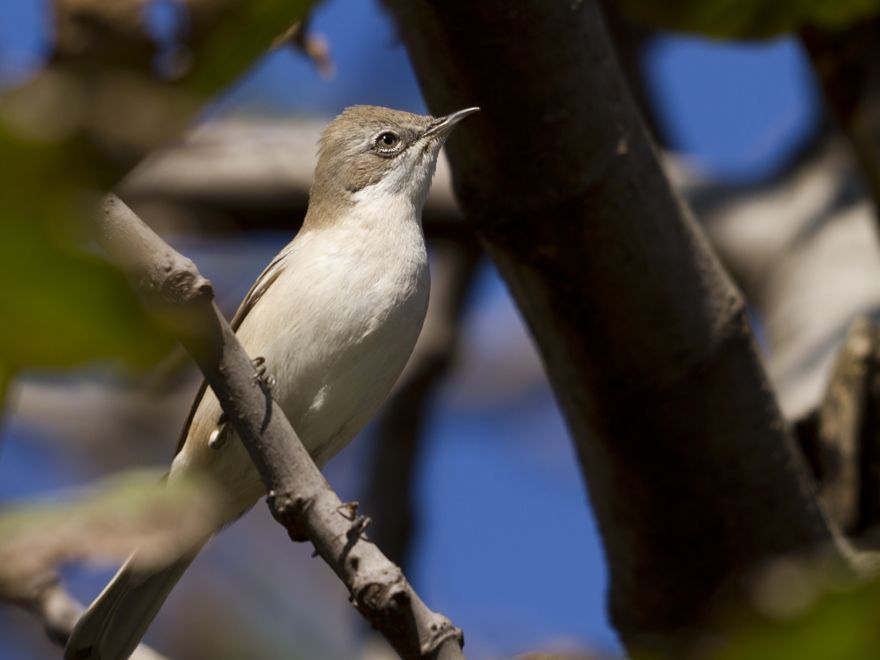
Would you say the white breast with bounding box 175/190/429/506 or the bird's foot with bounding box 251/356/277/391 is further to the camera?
the white breast with bounding box 175/190/429/506

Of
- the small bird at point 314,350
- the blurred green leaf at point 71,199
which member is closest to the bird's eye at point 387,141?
the small bird at point 314,350

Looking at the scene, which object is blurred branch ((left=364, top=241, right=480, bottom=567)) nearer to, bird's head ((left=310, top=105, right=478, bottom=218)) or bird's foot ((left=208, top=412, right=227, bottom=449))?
bird's head ((left=310, top=105, right=478, bottom=218))

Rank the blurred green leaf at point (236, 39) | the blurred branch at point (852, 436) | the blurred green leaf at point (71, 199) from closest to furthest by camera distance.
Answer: the blurred green leaf at point (71, 199), the blurred green leaf at point (236, 39), the blurred branch at point (852, 436)

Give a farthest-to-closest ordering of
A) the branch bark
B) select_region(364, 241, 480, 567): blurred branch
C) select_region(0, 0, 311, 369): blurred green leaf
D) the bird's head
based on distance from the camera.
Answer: select_region(364, 241, 480, 567): blurred branch < the bird's head < the branch bark < select_region(0, 0, 311, 369): blurred green leaf

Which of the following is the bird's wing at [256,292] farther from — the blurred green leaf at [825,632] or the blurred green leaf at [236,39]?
the blurred green leaf at [825,632]

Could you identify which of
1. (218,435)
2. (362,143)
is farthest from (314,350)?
(362,143)

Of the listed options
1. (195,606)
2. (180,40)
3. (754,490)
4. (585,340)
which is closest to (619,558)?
(754,490)

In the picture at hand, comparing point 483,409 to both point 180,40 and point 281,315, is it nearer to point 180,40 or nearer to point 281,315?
point 281,315

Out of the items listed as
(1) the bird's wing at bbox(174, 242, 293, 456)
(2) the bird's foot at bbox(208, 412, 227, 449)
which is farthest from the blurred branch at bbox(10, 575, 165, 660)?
(1) the bird's wing at bbox(174, 242, 293, 456)
